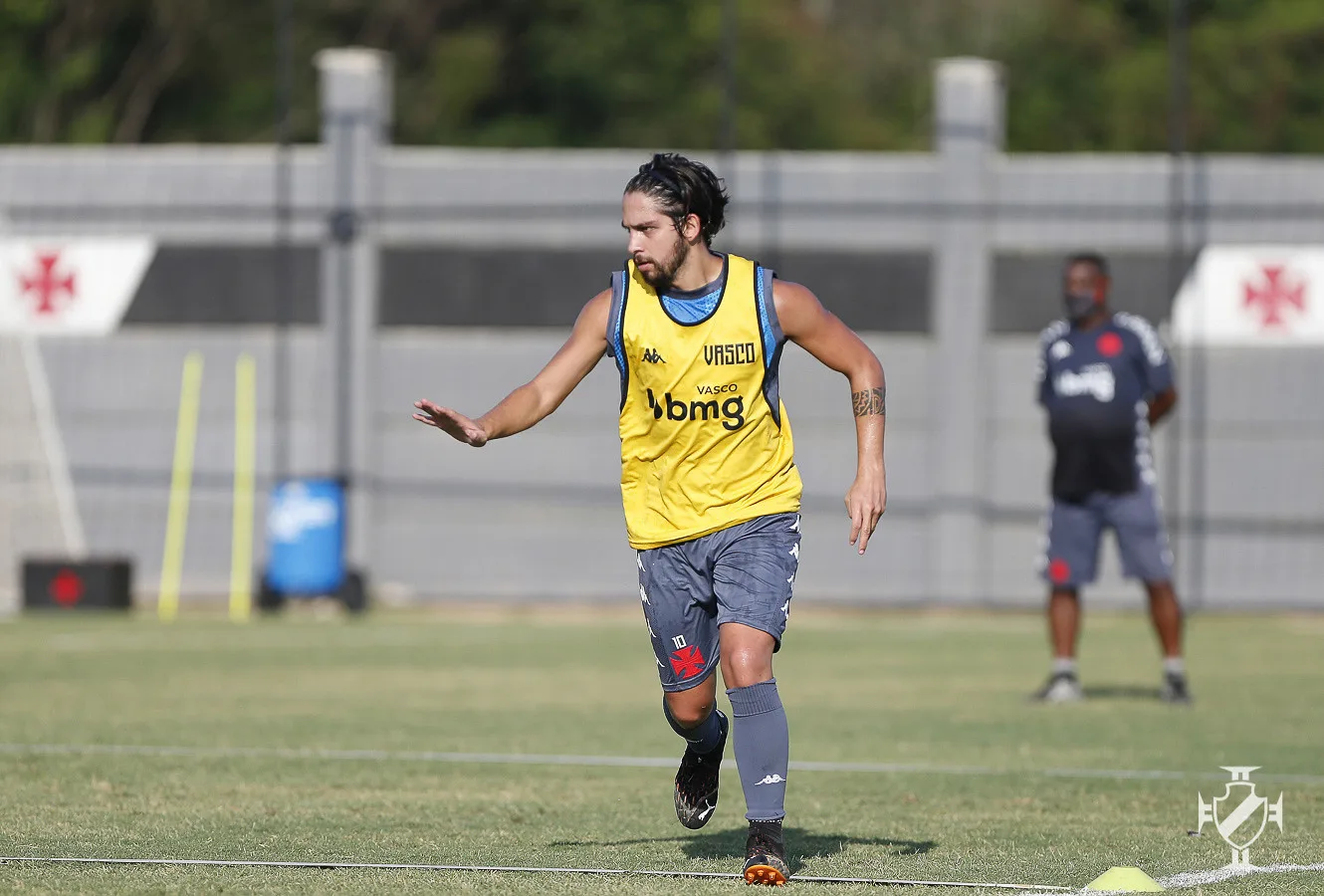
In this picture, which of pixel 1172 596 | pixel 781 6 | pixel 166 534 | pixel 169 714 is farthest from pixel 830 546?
pixel 781 6

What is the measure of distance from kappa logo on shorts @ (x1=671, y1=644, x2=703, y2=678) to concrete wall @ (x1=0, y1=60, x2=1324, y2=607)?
1588 cm

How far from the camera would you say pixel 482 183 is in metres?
23.3

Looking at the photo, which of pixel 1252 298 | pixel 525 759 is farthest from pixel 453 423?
pixel 1252 298

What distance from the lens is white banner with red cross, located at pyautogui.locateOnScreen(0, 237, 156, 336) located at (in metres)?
23.5

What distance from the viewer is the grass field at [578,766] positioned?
6641 millimetres

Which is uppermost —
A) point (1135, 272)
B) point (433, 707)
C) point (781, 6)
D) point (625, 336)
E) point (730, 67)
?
point (781, 6)

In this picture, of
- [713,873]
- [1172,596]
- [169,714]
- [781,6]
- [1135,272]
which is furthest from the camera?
[781,6]

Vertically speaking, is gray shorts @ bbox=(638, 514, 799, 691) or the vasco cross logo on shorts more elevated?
gray shorts @ bbox=(638, 514, 799, 691)

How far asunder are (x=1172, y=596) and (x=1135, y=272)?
1084 cm

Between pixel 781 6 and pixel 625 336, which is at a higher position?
pixel 781 6

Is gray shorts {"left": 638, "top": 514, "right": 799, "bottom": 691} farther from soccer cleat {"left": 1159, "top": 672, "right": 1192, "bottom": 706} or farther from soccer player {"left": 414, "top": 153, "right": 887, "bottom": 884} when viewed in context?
soccer cleat {"left": 1159, "top": 672, "right": 1192, "bottom": 706}

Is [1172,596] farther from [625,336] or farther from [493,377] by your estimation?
[493,377]

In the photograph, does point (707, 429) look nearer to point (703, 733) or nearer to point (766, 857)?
point (703, 733)

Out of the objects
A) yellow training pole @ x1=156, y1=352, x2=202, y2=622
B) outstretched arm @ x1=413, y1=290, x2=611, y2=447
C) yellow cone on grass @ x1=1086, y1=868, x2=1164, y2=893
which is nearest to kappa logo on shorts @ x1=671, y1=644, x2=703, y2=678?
outstretched arm @ x1=413, y1=290, x2=611, y2=447
